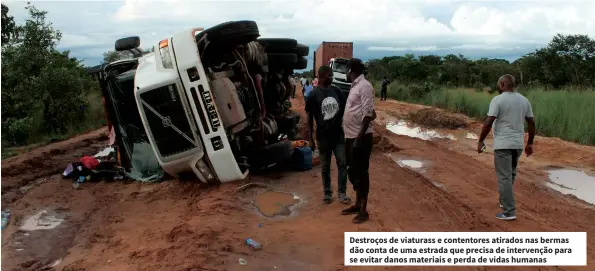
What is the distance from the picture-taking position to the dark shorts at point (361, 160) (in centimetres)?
544

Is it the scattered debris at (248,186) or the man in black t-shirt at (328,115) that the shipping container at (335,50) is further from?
the man in black t-shirt at (328,115)

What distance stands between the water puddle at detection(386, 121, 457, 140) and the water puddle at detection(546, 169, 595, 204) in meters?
4.69

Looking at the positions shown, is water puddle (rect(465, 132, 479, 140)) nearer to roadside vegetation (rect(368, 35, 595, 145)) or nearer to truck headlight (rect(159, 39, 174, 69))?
roadside vegetation (rect(368, 35, 595, 145))

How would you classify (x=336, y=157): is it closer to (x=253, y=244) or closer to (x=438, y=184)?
(x=253, y=244)

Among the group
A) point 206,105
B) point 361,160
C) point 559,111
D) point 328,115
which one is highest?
point 206,105

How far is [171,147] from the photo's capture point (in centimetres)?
720

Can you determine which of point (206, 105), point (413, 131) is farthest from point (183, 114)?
point (413, 131)

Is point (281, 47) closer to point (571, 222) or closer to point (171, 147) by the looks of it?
point (171, 147)

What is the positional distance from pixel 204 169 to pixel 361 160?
2719 mm

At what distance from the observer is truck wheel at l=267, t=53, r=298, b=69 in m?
9.34

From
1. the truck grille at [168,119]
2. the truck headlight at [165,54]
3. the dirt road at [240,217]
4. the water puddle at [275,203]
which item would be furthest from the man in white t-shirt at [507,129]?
the truck headlight at [165,54]

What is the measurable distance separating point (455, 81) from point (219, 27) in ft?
107

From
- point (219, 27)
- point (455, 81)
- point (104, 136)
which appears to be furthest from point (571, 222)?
point (455, 81)

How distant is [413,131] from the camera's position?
16.0 metres
